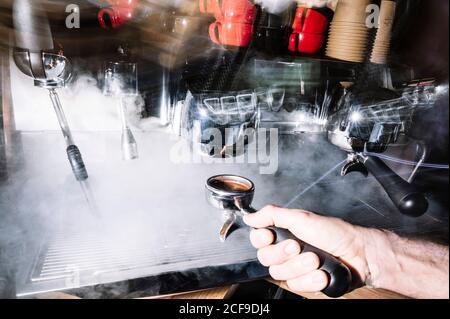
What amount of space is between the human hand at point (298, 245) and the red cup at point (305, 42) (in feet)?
2.88

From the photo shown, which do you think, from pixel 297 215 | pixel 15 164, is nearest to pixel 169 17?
pixel 15 164

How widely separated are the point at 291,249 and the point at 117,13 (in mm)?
1149

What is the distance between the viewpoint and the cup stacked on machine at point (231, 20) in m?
1.13

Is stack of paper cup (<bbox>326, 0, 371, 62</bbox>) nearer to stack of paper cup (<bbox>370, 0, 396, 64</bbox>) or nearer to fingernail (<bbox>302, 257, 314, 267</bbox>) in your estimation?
stack of paper cup (<bbox>370, 0, 396, 64</bbox>)

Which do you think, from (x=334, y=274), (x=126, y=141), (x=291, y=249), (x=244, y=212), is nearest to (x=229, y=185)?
(x=244, y=212)

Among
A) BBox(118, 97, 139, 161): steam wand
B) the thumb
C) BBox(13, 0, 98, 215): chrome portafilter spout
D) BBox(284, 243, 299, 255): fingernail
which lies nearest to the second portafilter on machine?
BBox(13, 0, 98, 215): chrome portafilter spout

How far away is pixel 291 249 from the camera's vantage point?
2.64 ft

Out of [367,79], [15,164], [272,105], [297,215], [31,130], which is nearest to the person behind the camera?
[297,215]

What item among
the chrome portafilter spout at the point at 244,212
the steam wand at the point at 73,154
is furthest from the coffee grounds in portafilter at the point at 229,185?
the steam wand at the point at 73,154

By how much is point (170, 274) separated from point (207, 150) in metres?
0.63

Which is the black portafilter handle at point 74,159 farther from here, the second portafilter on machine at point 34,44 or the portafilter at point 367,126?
the portafilter at point 367,126

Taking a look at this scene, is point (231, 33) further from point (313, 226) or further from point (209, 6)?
point (313, 226)
